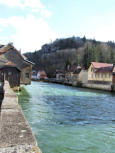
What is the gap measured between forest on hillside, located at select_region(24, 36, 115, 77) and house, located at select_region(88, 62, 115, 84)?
1587cm

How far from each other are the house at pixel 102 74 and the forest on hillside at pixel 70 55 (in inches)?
625

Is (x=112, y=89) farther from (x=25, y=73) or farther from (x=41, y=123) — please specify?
(x=41, y=123)

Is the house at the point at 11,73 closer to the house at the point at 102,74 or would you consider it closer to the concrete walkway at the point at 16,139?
the concrete walkway at the point at 16,139

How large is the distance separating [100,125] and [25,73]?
20.7 metres

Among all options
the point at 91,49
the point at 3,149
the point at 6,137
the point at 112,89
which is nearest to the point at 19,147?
the point at 3,149

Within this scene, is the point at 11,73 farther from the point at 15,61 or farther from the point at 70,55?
the point at 70,55

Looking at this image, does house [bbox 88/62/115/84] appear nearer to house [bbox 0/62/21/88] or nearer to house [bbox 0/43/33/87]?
house [bbox 0/43/33/87]

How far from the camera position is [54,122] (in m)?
9.76

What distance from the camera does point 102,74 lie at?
48.8m

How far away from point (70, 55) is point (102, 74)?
73.6 meters

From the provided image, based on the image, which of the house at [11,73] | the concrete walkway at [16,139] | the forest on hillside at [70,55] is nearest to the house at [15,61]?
the house at [11,73]

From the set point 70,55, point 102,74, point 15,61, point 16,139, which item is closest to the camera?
point 16,139

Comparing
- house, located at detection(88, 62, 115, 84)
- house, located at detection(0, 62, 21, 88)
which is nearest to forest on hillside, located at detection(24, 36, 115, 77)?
house, located at detection(88, 62, 115, 84)

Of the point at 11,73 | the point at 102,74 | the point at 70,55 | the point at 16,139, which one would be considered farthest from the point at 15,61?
the point at 70,55
